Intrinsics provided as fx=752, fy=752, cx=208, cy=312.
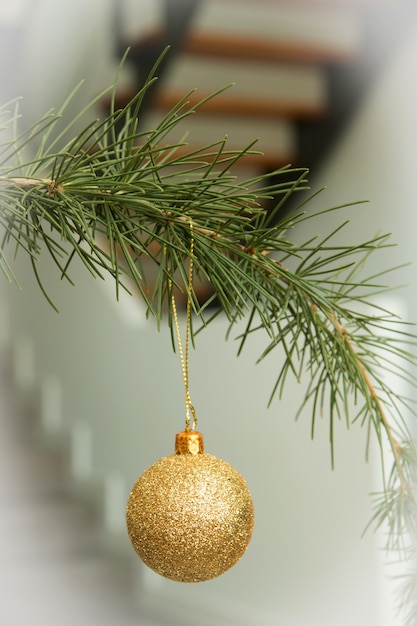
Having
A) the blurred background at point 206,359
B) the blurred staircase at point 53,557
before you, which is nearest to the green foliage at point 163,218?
the blurred background at point 206,359

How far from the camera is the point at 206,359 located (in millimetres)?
1927

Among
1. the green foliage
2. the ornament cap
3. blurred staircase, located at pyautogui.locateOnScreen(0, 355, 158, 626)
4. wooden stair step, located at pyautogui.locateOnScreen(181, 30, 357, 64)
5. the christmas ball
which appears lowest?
the christmas ball

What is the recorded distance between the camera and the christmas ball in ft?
1.37

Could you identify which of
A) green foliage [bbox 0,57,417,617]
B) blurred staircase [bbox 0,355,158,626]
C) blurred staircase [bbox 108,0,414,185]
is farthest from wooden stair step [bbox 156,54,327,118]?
green foliage [bbox 0,57,417,617]

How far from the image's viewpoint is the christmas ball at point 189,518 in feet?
1.37

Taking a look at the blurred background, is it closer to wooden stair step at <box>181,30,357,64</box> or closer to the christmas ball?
wooden stair step at <box>181,30,357,64</box>

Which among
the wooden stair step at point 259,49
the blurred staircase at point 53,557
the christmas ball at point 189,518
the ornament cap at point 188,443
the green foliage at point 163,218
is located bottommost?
the christmas ball at point 189,518

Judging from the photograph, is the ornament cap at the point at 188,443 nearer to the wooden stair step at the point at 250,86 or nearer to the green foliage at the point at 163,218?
the green foliage at the point at 163,218

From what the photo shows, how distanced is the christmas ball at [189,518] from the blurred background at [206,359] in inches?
46.9

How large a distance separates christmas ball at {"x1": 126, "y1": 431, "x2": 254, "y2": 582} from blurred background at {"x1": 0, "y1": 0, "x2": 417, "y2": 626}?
3.91 feet

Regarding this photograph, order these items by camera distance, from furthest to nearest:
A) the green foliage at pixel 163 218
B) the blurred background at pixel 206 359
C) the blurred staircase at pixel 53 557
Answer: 1. the blurred staircase at pixel 53 557
2. the blurred background at pixel 206 359
3. the green foliage at pixel 163 218

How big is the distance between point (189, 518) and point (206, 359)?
59.4 inches

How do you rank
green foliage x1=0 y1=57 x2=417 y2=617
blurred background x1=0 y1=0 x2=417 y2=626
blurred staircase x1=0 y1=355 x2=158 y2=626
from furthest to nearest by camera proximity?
blurred staircase x1=0 y1=355 x2=158 y2=626 < blurred background x1=0 y1=0 x2=417 y2=626 < green foliage x1=0 y1=57 x2=417 y2=617

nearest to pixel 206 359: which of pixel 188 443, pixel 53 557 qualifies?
pixel 53 557
